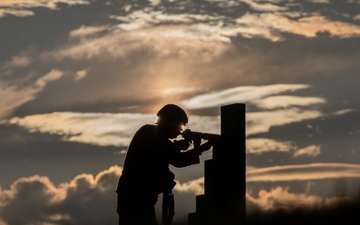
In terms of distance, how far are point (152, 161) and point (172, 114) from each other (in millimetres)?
896

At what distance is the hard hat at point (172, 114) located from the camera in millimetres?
19891

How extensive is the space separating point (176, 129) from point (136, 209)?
1572 millimetres

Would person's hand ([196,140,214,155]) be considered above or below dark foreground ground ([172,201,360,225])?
above

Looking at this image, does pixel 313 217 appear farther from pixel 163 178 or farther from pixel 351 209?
pixel 163 178

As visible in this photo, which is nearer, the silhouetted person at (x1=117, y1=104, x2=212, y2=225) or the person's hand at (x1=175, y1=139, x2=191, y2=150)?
the silhouetted person at (x1=117, y1=104, x2=212, y2=225)

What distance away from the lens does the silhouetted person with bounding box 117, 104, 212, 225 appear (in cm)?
1986

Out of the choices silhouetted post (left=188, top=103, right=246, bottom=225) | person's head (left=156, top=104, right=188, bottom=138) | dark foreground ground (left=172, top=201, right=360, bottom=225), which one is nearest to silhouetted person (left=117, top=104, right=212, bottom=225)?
person's head (left=156, top=104, right=188, bottom=138)

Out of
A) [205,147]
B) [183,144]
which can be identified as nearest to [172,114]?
[183,144]

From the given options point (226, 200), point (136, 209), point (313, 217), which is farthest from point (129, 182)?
point (313, 217)

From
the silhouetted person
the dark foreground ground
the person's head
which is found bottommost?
the dark foreground ground

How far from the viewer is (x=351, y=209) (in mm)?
20344

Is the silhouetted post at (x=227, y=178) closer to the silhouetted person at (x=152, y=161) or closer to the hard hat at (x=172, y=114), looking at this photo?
the silhouetted person at (x=152, y=161)

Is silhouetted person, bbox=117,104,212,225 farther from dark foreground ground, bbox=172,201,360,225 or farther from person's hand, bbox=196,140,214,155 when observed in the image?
dark foreground ground, bbox=172,201,360,225

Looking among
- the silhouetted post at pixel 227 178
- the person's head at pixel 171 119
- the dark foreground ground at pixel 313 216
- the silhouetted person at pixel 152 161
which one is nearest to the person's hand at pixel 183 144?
the silhouetted person at pixel 152 161
